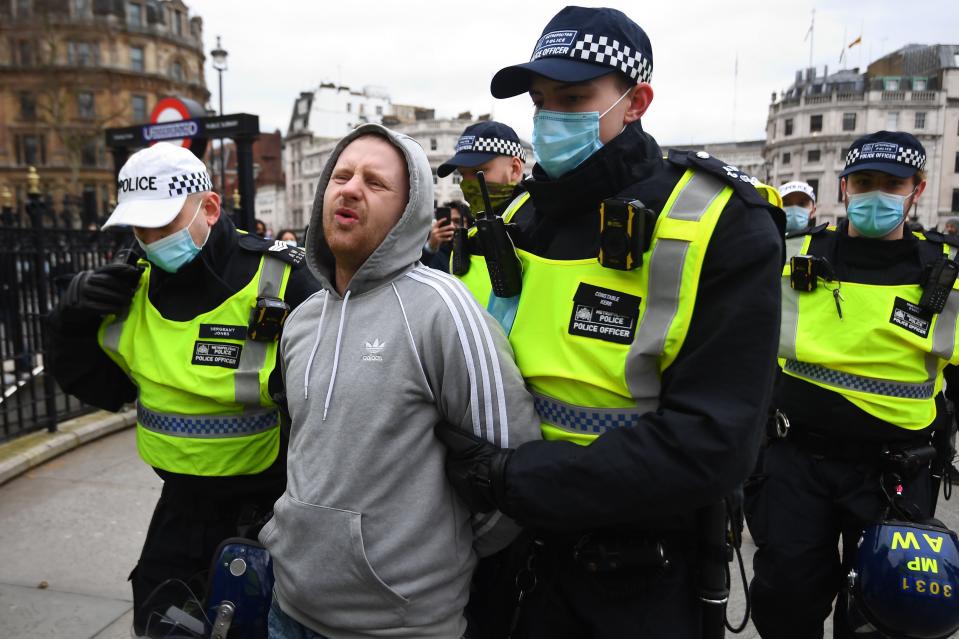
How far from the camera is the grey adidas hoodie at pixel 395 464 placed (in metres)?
1.69

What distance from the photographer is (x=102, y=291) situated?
270 centimetres

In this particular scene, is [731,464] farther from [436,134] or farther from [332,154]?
[436,134]

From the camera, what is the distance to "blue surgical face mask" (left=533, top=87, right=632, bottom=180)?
190cm

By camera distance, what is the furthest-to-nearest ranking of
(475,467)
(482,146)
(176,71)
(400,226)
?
(176,71)
(482,146)
(400,226)
(475,467)

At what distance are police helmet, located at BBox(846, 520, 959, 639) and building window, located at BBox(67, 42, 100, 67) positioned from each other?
176 feet

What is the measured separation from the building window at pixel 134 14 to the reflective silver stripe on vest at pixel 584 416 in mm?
59118

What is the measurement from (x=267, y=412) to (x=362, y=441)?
1.17m

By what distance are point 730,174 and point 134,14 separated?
60577mm

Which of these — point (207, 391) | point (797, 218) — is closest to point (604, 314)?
point (207, 391)

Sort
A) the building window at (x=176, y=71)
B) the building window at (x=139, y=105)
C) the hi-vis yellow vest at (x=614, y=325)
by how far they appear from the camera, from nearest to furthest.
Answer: the hi-vis yellow vest at (x=614, y=325) < the building window at (x=139, y=105) < the building window at (x=176, y=71)

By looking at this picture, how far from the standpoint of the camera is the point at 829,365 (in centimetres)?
309

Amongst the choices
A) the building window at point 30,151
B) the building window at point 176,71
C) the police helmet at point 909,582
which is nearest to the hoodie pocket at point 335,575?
the police helmet at point 909,582

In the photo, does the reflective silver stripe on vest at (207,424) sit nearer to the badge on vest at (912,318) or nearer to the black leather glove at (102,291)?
the black leather glove at (102,291)

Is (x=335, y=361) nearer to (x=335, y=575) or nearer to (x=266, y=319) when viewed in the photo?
(x=335, y=575)
